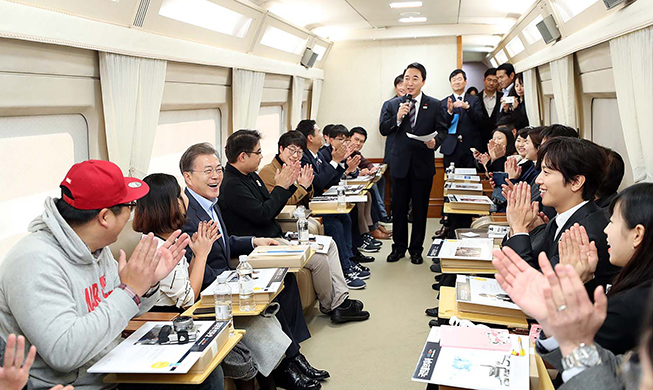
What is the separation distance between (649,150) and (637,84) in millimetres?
495

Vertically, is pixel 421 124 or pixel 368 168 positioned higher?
pixel 421 124

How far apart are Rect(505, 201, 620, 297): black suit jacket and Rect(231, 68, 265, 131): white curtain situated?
12.0 ft

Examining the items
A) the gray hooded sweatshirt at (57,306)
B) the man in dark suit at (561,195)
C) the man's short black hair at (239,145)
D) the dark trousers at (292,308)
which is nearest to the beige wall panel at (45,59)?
the gray hooded sweatshirt at (57,306)

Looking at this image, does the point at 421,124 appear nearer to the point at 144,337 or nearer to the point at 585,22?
the point at 585,22

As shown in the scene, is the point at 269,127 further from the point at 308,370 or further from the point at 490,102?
the point at 308,370

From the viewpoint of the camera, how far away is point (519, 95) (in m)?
8.74

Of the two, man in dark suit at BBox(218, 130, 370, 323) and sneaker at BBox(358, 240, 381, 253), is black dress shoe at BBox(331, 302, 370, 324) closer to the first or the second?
man in dark suit at BBox(218, 130, 370, 323)

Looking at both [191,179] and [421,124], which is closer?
[191,179]

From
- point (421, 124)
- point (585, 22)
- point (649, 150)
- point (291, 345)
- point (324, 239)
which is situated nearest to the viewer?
point (291, 345)

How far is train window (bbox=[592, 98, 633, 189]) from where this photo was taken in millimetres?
5387

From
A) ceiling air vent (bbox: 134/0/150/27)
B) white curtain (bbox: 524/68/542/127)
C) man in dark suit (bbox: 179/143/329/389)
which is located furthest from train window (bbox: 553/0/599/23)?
ceiling air vent (bbox: 134/0/150/27)

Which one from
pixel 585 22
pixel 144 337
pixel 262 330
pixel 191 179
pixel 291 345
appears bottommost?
pixel 291 345

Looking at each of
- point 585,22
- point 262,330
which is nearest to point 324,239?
point 262,330

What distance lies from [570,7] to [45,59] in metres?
4.66
